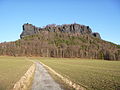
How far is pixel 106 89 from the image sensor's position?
1558cm

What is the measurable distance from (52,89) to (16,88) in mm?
3919

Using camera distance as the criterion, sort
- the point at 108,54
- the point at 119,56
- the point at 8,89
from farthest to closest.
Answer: the point at 108,54 → the point at 119,56 → the point at 8,89

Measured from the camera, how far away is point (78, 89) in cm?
1545

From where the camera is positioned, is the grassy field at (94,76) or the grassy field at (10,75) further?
the grassy field at (94,76)

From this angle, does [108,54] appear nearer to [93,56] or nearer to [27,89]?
[93,56]

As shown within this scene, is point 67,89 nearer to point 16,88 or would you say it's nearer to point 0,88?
point 16,88

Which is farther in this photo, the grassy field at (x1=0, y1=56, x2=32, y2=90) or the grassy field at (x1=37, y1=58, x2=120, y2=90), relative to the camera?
the grassy field at (x1=37, y1=58, x2=120, y2=90)

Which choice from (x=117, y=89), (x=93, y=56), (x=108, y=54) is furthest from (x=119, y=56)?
(x=117, y=89)

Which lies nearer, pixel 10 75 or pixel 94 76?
pixel 10 75

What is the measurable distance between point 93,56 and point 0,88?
7511 inches

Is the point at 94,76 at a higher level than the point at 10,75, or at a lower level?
lower

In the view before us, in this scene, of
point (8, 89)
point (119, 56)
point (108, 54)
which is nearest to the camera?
point (8, 89)

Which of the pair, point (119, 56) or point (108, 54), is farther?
point (108, 54)

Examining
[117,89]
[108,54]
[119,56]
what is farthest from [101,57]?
[117,89]
